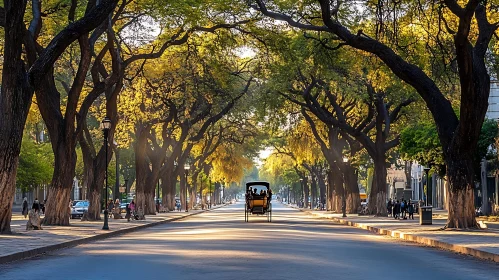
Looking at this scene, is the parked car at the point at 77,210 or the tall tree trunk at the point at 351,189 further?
the tall tree trunk at the point at 351,189

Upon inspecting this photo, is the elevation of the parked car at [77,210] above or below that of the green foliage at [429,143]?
below

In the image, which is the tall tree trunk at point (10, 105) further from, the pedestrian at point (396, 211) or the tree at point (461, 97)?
the pedestrian at point (396, 211)

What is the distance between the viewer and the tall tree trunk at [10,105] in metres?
31.1

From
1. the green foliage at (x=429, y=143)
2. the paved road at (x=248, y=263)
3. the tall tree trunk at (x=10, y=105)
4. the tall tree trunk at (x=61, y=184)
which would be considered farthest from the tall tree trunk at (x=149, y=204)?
the paved road at (x=248, y=263)

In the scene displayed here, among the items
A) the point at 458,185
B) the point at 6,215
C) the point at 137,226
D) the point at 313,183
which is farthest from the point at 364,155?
the point at 6,215

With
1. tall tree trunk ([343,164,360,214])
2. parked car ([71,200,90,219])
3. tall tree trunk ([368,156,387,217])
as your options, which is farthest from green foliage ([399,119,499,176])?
parked car ([71,200,90,219])

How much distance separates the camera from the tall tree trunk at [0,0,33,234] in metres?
31.1

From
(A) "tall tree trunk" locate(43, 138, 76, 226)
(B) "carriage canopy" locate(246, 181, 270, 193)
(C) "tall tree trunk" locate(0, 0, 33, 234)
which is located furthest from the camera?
(B) "carriage canopy" locate(246, 181, 270, 193)

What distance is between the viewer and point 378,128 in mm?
61938

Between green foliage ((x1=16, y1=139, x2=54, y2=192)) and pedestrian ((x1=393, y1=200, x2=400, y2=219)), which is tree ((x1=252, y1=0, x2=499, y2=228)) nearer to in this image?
pedestrian ((x1=393, y1=200, x2=400, y2=219))

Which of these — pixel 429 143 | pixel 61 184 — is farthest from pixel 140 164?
pixel 61 184

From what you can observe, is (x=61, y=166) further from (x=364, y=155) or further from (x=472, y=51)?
(x=364, y=155)

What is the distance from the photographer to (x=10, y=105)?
31.2m

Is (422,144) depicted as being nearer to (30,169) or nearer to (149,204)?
(149,204)
